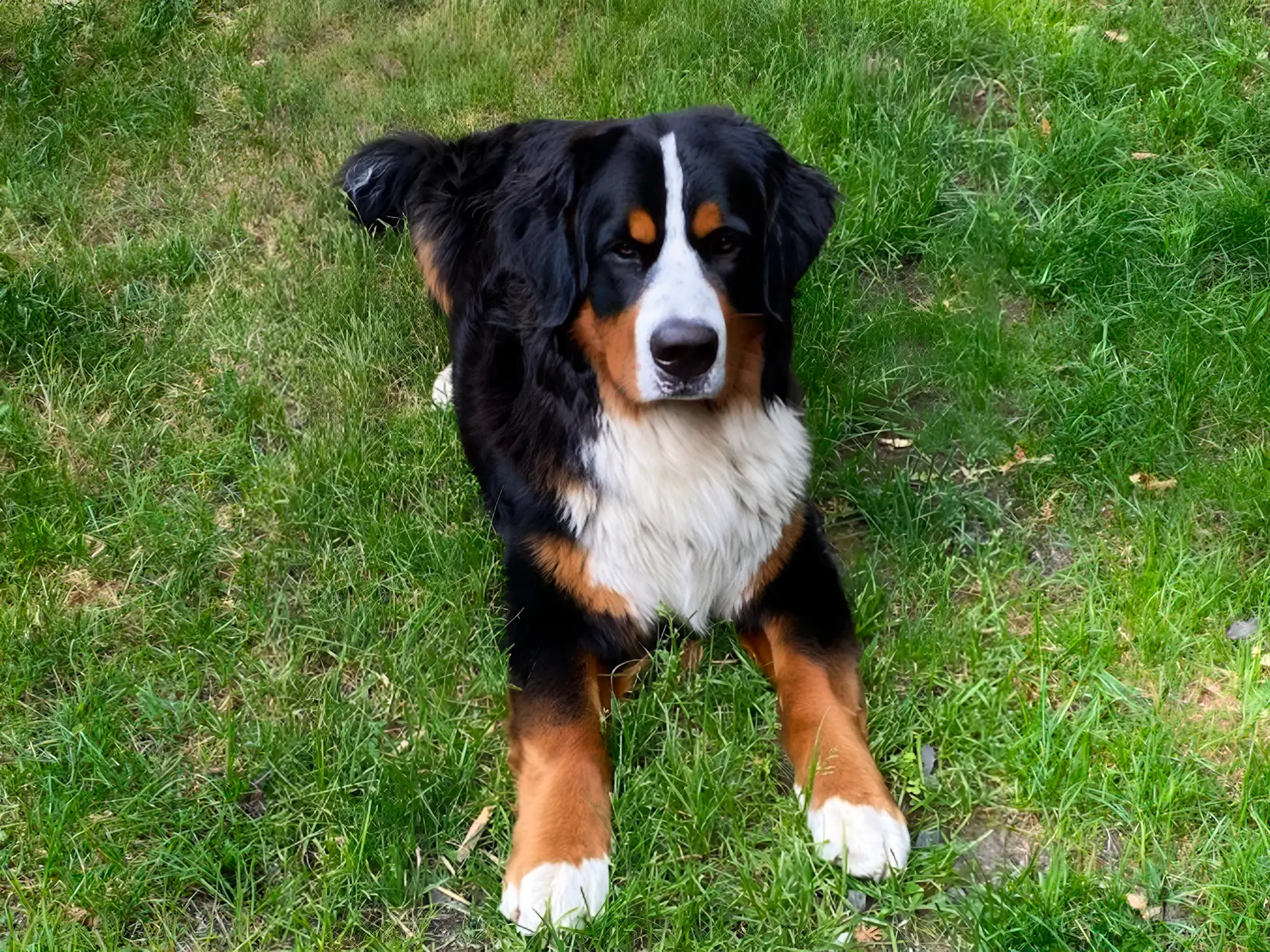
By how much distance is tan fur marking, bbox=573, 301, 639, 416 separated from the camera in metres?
2.64

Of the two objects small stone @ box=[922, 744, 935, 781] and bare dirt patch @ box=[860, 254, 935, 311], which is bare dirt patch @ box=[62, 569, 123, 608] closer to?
small stone @ box=[922, 744, 935, 781]

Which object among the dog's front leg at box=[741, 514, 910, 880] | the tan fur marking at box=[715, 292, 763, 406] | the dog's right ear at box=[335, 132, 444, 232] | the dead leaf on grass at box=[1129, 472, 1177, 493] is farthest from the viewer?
the dog's right ear at box=[335, 132, 444, 232]

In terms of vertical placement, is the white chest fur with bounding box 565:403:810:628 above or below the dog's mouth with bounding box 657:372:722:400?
below

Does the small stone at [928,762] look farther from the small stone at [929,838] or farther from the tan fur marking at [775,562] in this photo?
the tan fur marking at [775,562]

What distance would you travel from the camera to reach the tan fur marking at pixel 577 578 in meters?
2.87

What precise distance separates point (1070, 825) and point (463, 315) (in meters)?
2.37

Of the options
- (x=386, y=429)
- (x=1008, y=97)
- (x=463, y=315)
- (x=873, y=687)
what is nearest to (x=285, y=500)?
(x=386, y=429)

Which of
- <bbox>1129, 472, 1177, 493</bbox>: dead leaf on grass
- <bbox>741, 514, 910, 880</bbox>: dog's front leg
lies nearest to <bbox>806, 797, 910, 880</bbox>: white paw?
<bbox>741, 514, 910, 880</bbox>: dog's front leg

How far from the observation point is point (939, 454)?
11.9ft

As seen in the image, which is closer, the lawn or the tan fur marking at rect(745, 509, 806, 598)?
the lawn

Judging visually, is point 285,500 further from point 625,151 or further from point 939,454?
point 939,454

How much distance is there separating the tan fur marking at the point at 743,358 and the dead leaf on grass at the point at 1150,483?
1.35 meters

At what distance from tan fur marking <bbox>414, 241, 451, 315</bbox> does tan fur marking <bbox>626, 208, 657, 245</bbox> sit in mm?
1481

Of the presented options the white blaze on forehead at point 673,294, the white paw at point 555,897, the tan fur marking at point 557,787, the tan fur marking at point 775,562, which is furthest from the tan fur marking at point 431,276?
the white paw at point 555,897
